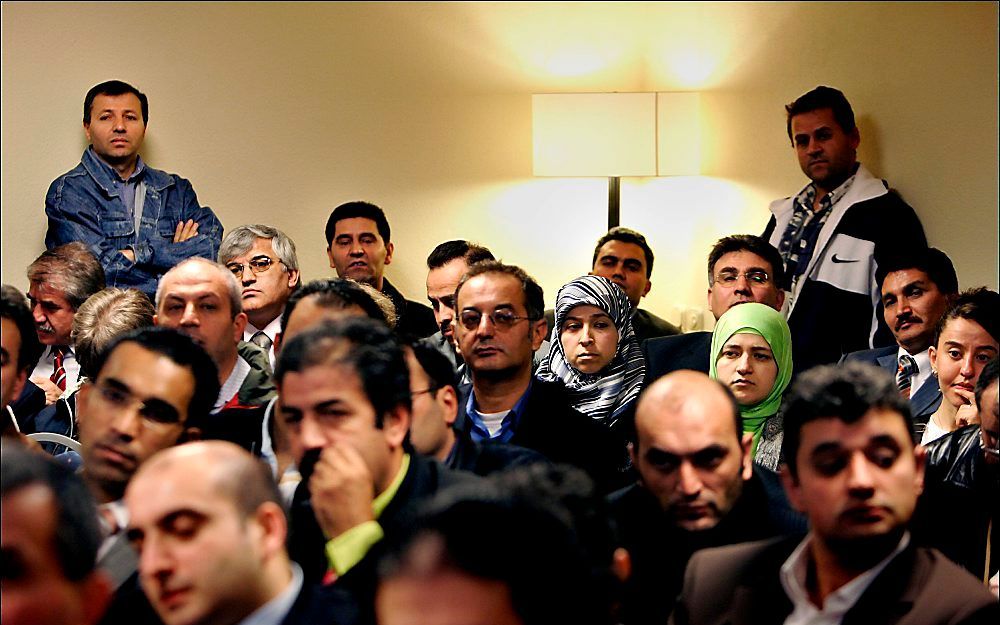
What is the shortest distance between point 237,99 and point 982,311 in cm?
348

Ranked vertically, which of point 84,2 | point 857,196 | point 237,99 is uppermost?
point 84,2

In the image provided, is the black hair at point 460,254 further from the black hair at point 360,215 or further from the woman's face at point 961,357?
the woman's face at point 961,357

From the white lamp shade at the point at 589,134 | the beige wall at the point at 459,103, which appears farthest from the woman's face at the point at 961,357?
the white lamp shade at the point at 589,134

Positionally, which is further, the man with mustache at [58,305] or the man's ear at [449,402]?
the man with mustache at [58,305]

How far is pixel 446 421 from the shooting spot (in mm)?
2932

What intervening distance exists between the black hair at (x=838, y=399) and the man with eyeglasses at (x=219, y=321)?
149cm

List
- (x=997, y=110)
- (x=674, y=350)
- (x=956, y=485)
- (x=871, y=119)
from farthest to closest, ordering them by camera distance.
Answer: (x=871, y=119) → (x=997, y=110) → (x=674, y=350) → (x=956, y=485)

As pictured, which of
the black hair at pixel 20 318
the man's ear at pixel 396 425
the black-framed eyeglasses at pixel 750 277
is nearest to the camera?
the man's ear at pixel 396 425

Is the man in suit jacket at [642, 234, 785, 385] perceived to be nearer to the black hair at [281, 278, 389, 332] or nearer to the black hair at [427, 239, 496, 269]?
the black hair at [427, 239, 496, 269]

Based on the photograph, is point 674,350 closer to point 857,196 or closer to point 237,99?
point 857,196

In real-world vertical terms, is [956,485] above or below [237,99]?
below

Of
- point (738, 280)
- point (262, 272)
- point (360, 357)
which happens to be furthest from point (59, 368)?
point (738, 280)

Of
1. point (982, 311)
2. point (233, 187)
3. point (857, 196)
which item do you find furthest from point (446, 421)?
point (233, 187)

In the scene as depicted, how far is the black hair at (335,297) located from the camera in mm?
3393
